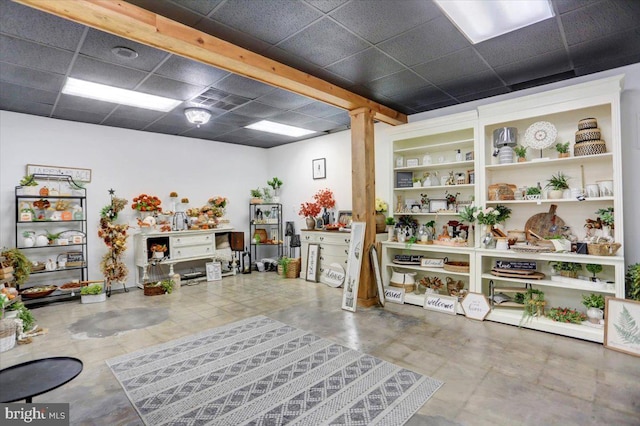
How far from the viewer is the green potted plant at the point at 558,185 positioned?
3.59 m

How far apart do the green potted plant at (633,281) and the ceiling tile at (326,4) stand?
3659 millimetres

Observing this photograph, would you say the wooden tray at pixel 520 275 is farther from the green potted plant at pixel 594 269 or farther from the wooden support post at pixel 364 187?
the wooden support post at pixel 364 187

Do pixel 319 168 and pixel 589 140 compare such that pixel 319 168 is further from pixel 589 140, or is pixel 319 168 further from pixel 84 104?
pixel 589 140

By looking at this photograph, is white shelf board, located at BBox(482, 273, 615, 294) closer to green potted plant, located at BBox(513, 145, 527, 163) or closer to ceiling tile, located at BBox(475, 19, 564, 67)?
green potted plant, located at BBox(513, 145, 527, 163)

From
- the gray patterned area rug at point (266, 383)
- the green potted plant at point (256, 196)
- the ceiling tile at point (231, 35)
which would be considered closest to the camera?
the gray patterned area rug at point (266, 383)

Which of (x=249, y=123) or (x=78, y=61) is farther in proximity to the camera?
(x=249, y=123)

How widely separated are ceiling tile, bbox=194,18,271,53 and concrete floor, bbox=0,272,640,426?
9.70 feet

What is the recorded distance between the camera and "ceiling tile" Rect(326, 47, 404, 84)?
321 cm

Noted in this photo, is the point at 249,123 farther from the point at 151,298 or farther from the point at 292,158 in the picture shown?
the point at 151,298

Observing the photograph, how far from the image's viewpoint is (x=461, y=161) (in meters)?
4.36

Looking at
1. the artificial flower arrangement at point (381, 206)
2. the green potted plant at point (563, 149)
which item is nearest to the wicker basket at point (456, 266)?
the artificial flower arrangement at point (381, 206)

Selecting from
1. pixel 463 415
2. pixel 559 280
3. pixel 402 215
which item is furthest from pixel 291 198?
pixel 463 415

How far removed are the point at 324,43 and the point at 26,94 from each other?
3865 mm

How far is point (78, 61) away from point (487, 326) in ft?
17.0
